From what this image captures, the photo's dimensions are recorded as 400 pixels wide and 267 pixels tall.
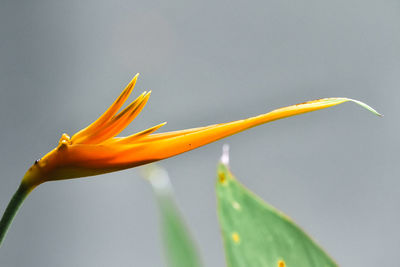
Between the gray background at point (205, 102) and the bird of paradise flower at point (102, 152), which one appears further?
the gray background at point (205, 102)

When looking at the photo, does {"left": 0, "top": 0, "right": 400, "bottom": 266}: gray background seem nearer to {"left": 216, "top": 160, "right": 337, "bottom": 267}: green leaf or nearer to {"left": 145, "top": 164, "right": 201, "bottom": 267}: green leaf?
{"left": 145, "top": 164, "right": 201, "bottom": 267}: green leaf

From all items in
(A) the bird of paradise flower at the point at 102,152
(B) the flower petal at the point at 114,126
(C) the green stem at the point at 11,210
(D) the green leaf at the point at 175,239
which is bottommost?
(D) the green leaf at the point at 175,239

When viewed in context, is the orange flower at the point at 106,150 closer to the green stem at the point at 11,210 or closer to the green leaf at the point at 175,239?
the green stem at the point at 11,210

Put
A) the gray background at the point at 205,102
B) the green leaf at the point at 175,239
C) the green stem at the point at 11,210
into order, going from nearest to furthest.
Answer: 1. the green stem at the point at 11,210
2. the green leaf at the point at 175,239
3. the gray background at the point at 205,102

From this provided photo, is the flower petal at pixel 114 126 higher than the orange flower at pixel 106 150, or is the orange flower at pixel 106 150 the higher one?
the flower petal at pixel 114 126

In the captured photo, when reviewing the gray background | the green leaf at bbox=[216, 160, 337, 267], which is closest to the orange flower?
the green leaf at bbox=[216, 160, 337, 267]

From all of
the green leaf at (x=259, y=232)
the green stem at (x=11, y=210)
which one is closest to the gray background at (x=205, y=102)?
the green leaf at (x=259, y=232)
